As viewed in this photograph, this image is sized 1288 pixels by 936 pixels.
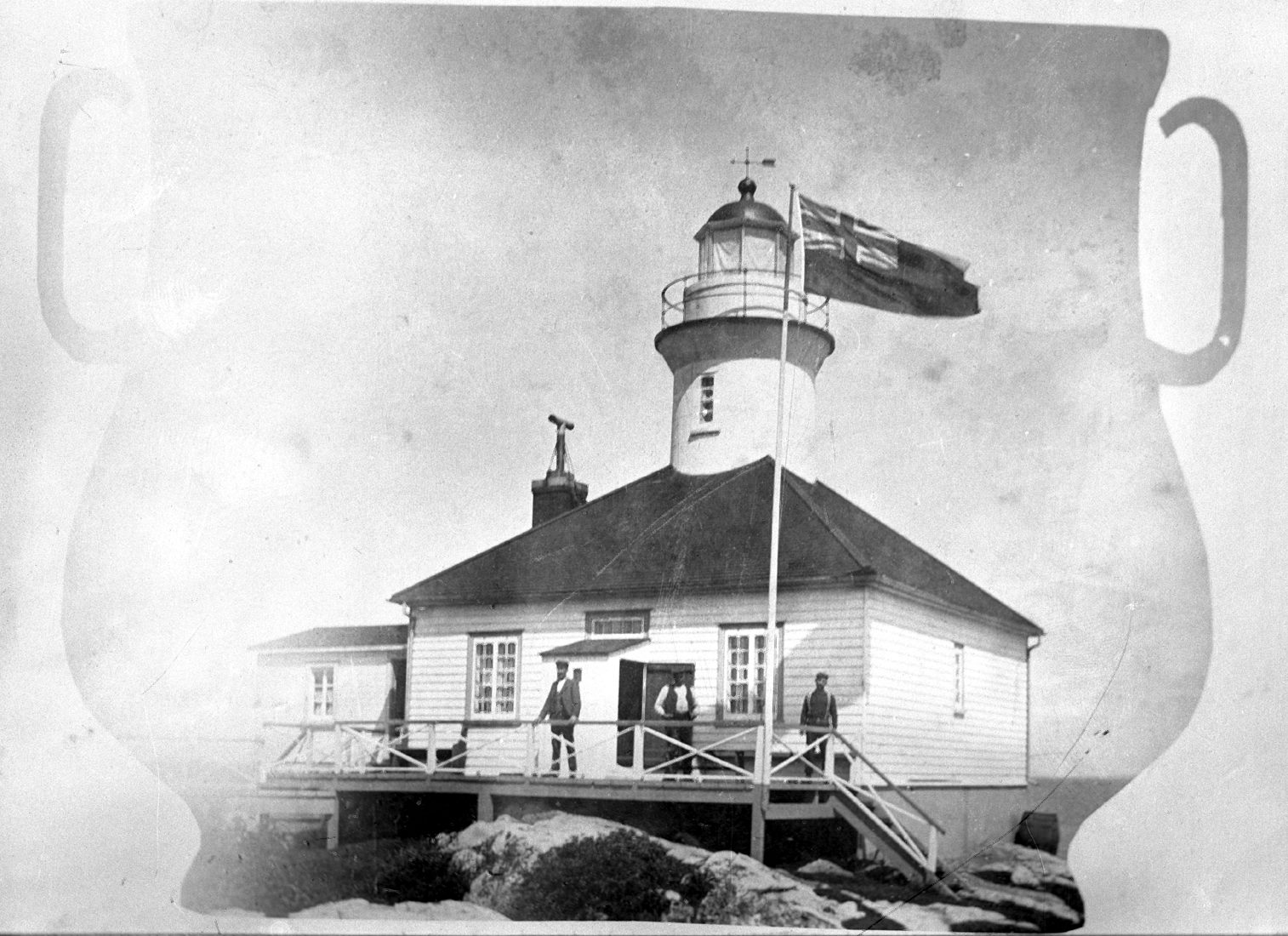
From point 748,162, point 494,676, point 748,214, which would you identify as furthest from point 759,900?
point 748,162

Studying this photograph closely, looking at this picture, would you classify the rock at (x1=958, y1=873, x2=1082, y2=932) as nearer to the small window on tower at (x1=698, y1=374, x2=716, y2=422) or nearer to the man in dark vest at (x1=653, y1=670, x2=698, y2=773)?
the man in dark vest at (x1=653, y1=670, x2=698, y2=773)

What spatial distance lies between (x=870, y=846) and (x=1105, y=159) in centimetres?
176

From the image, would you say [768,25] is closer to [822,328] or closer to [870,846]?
[822,328]

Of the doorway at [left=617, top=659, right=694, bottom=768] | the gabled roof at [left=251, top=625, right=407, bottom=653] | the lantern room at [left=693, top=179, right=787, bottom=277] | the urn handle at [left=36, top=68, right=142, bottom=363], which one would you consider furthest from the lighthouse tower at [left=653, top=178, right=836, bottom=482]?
the urn handle at [left=36, top=68, right=142, bottom=363]

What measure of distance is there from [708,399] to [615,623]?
1.96 ft

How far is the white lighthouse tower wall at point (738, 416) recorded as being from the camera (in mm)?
3064

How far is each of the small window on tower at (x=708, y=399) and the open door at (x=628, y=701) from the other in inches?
24.7

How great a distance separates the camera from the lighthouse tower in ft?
10.1

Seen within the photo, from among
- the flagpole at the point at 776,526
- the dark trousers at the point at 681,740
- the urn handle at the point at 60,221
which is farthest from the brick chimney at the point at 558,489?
the urn handle at the point at 60,221

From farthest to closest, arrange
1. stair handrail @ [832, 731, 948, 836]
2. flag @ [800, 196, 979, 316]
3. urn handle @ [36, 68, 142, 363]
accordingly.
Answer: urn handle @ [36, 68, 142, 363] → flag @ [800, 196, 979, 316] → stair handrail @ [832, 731, 948, 836]

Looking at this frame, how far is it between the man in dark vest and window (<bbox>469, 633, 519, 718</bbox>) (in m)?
0.36

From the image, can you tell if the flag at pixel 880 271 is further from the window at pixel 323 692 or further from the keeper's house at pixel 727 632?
the window at pixel 323 692

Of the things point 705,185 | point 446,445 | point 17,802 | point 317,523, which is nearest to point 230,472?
point 317,523

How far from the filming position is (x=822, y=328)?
3.10m
